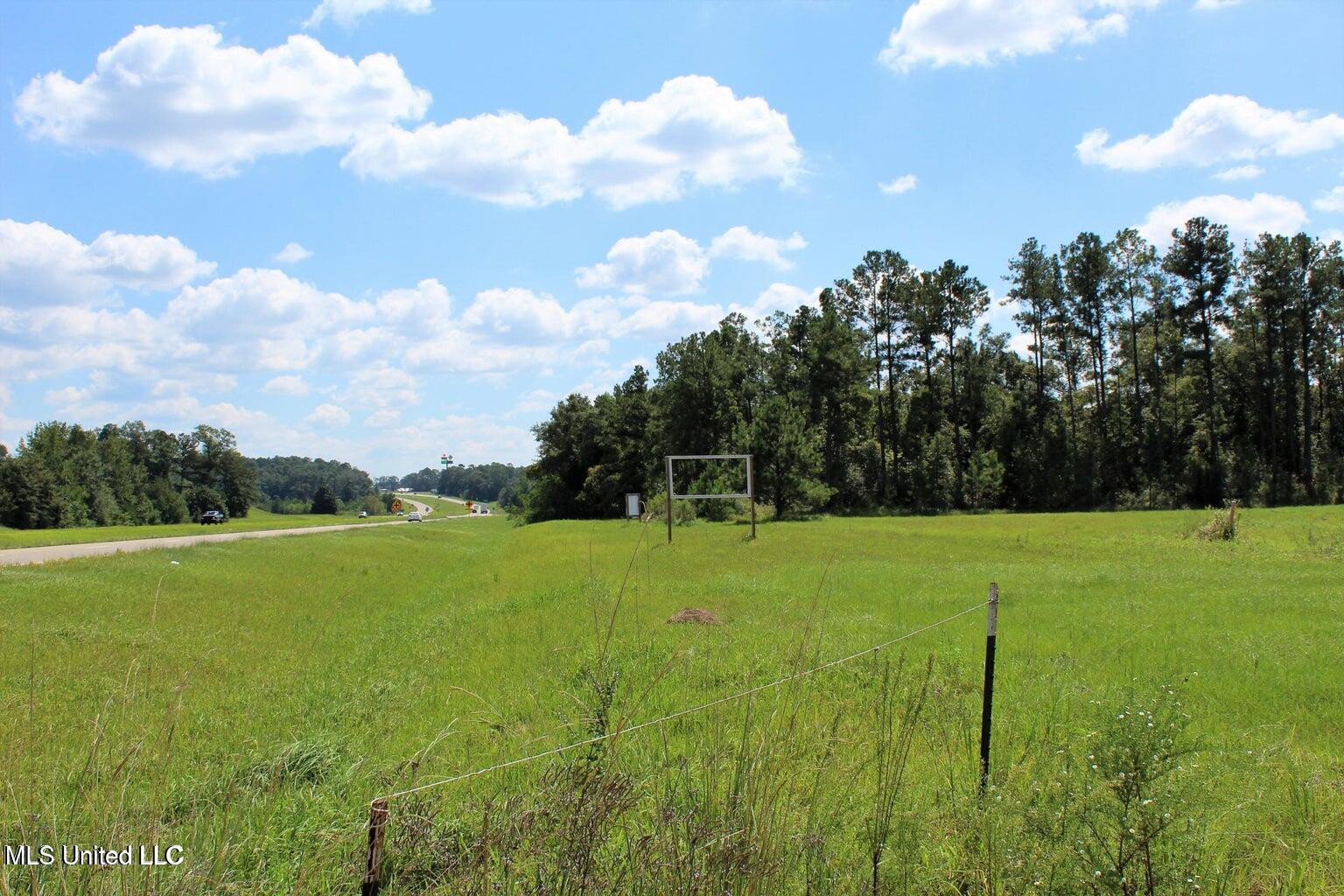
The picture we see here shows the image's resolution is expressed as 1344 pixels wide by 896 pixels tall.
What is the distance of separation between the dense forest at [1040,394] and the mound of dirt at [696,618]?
36.9 metres

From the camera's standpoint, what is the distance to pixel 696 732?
6.05 meters

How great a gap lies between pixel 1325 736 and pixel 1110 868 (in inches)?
182

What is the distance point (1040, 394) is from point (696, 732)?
65.5 meters

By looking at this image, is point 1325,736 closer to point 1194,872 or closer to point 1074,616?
point 1194,872

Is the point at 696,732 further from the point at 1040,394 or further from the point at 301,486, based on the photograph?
the point at 301,486

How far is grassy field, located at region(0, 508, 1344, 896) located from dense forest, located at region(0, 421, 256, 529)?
220ft

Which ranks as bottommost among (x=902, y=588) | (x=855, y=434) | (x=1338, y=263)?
(x=902, y=588)

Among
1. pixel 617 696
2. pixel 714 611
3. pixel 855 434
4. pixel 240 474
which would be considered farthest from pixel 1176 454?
pixel 240 474

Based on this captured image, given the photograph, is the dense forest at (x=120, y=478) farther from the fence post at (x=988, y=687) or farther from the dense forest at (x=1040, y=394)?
the fence post at (x=988, y=687)

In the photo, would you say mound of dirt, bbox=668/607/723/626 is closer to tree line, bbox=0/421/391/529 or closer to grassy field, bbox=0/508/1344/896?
grassy field, bbox=0/508/1344/896

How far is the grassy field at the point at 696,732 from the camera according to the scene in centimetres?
310

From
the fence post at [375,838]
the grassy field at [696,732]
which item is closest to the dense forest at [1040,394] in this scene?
the grassy field at [696,732]

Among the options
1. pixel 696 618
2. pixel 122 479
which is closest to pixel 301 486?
pixel 122 479

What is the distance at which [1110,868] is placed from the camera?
3455 mm
